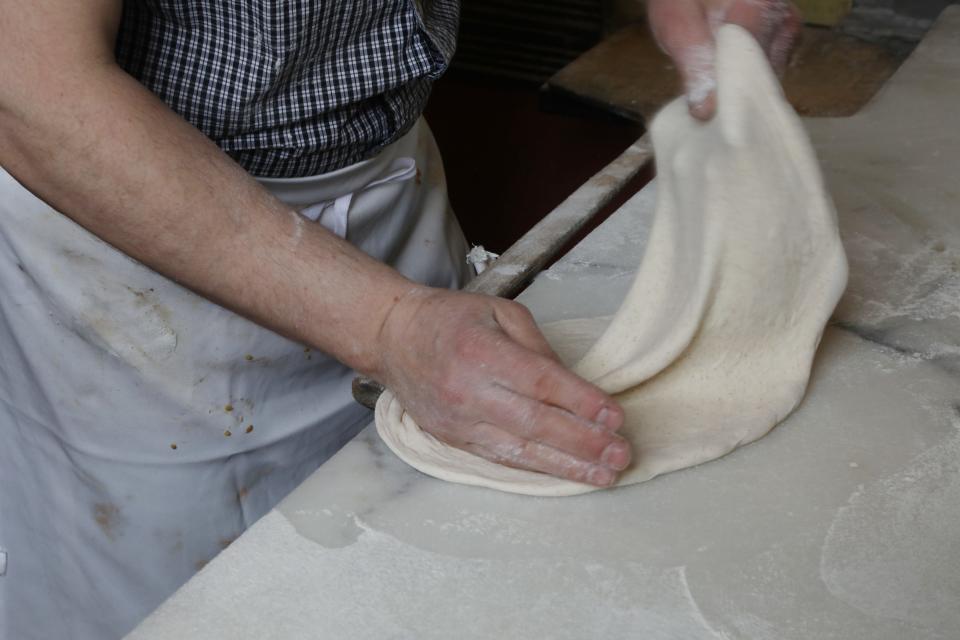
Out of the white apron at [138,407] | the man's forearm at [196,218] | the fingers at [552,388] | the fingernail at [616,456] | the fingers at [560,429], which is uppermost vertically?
the man's forearm at [196,218]

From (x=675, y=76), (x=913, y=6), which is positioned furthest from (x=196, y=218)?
(x=913, y=6)

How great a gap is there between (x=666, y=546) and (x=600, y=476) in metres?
0.09

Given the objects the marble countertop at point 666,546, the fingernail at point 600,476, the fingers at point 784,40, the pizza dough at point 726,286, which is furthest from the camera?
the fingers at point 784,40

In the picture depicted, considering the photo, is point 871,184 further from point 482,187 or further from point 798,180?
point 482,187

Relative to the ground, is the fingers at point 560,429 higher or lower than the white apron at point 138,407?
higher

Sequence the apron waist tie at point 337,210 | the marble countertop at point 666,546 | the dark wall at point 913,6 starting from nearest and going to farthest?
1. the marble countertop at point 666,546
2. the apron waist tie at point 337,210
3. the dark wall at point 913,6

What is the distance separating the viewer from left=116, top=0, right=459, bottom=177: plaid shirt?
1222mm

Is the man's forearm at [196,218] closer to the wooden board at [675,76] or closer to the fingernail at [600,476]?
the fingernail at [600,476]

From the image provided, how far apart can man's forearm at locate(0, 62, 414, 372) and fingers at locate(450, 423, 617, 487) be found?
149 mm

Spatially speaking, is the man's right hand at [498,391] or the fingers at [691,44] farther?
the fingers at [691,44]

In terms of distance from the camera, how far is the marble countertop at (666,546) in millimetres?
907

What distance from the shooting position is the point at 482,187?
3.17 m

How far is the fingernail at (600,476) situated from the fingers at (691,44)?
17.0 inches

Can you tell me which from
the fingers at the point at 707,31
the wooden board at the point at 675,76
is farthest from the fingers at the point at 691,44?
the wooden board at the point at 675,76
